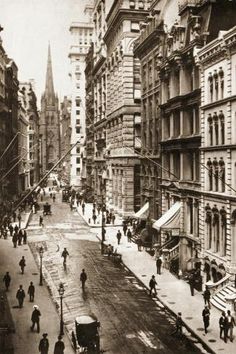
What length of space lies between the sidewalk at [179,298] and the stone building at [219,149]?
3.08 m

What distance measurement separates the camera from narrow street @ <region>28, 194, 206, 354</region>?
85.5ft

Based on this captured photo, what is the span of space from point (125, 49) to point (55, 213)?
29509mm

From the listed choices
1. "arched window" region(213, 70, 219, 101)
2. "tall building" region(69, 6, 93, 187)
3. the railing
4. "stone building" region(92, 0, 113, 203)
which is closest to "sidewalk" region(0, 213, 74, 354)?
the railing

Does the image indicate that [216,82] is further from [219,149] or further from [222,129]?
[219,149]

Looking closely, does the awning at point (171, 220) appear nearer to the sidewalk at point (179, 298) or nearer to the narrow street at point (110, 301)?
the sidewalk at point (179, 298)

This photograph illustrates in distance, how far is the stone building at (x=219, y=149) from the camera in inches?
1303

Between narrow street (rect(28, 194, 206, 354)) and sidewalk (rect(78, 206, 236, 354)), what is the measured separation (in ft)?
2.52

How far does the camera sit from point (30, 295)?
33.4 meters

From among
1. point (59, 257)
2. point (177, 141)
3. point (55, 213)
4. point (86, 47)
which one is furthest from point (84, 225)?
point (86, 47)

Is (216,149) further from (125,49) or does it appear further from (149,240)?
(125,49)

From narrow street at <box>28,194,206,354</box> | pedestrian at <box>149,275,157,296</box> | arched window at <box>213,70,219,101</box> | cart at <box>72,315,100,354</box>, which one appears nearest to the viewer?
cart at <box>72,315,100,354</box>

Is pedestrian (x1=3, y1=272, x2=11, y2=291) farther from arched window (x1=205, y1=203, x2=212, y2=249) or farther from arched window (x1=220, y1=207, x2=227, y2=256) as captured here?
arched window (x1=220, y1=207, x2=227, y2=256)

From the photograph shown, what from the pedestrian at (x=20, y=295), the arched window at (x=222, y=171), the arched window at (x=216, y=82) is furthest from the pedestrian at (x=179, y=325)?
the arched window at (x=216, y=82)

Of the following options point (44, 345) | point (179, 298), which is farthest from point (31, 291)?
point (44, 345)
